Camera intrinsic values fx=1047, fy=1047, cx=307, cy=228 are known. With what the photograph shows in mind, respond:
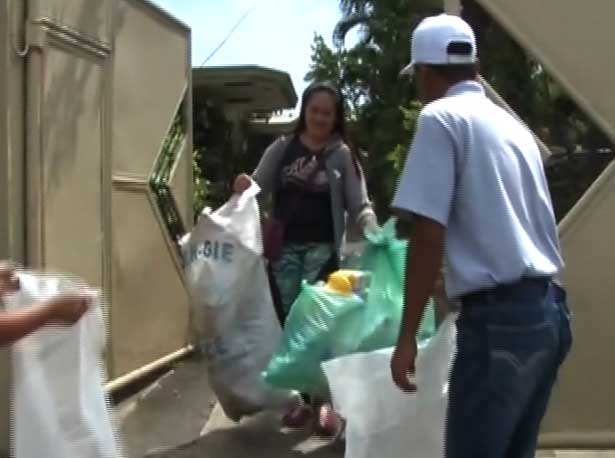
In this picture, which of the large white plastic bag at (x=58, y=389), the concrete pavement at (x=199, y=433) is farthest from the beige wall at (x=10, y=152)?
the large white plastic bag at (x=58, y=389)

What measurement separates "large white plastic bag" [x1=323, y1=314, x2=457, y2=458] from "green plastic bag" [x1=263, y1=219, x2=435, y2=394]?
74 cm

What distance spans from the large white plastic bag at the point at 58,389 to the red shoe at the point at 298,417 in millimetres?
2464

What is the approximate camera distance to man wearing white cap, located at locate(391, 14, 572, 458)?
2744 millimetres

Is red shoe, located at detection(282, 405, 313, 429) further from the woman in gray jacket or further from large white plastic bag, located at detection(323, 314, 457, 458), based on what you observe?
large white plastic bag, located at detection(323, 314, 457, 458)

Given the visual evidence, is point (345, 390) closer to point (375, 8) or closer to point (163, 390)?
point (163, 390)

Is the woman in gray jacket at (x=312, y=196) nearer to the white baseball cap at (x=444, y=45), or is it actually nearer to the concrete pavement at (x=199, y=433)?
the concrete pavement at (x=199, y=433)

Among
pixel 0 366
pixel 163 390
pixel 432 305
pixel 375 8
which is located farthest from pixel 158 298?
pixel 375 8

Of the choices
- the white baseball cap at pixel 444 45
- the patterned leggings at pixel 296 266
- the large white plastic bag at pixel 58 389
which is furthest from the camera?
the patterned leggings at pixel 296 266

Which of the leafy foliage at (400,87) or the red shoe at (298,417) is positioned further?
the red shoe at (298,417)

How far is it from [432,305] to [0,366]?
73.3 inches

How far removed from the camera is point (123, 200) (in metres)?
5.89

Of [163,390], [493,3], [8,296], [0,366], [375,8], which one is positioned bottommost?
[163,390]

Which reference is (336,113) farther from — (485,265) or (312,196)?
(485,265)

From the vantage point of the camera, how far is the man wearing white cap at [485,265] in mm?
2744
